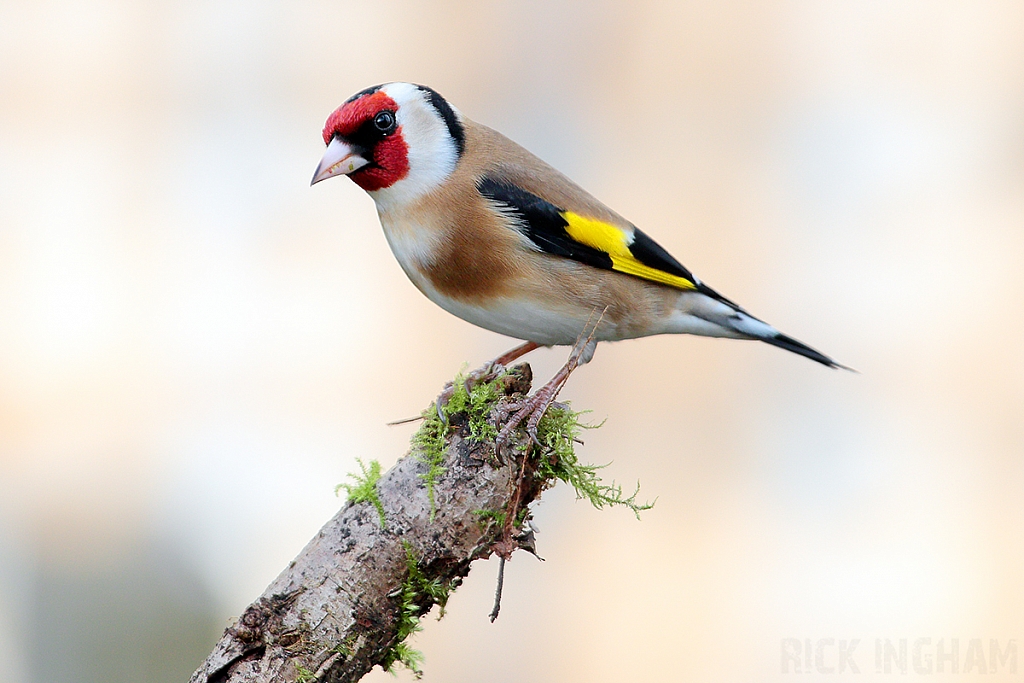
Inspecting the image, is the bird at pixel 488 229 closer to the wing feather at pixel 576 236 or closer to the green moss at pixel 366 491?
the wing feather at pixel 576 236

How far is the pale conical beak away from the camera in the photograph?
2689 mm

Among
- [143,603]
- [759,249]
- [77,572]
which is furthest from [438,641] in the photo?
[759,249]

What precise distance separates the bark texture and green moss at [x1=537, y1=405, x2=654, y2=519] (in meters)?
0.09

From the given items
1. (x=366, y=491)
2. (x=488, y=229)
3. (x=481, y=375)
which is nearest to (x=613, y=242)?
(x=488, y=229)

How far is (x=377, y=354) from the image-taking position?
6258mm

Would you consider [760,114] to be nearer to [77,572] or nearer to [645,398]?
[645,398]

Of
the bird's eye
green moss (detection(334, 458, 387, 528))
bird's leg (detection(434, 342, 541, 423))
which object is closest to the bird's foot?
bird's leg (detection(434, 342, 541, 423))

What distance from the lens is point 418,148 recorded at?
286 cm

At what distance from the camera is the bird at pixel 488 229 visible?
2760mm

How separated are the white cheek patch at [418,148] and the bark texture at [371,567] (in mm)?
966

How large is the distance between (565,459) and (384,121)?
1220 millimetres

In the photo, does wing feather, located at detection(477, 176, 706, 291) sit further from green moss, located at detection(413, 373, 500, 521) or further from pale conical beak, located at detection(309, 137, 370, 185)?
green moss, located at detection(413, 373, 500, 521)

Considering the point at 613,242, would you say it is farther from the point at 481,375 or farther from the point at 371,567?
the point at 371,567

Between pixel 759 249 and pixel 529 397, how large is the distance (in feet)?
15.1
